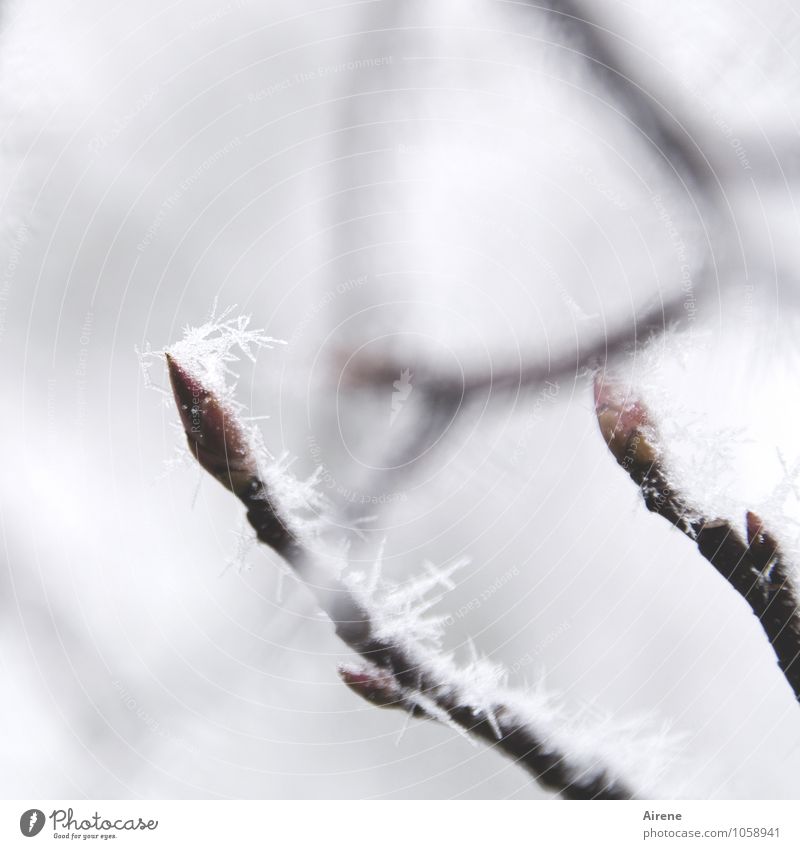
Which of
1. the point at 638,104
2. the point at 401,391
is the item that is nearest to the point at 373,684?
the point at 401,391

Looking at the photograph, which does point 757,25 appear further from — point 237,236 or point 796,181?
point 237,236

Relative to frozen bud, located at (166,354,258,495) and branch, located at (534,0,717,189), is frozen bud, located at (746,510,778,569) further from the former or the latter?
frozen bud, located at (166,354,258,495)

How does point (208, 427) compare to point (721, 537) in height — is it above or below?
above

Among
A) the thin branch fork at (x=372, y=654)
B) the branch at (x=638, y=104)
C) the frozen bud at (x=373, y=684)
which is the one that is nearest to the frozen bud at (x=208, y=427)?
the thin branch fork at (x=372, y=654)
